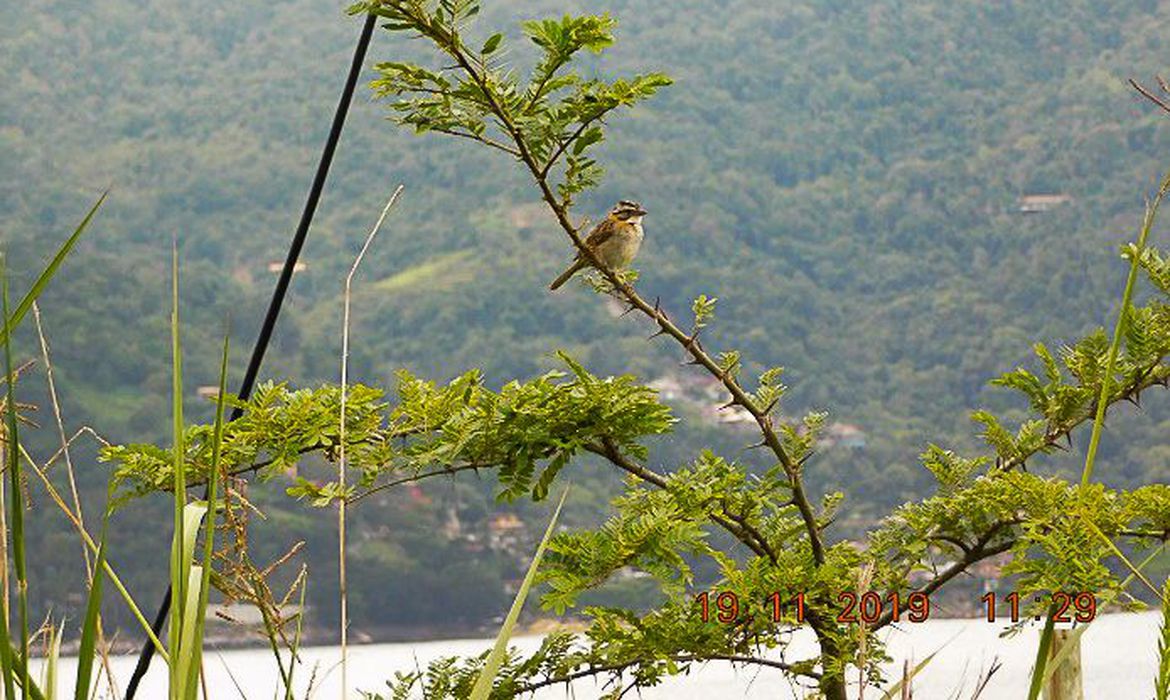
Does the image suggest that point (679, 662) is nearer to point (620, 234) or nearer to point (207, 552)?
point (620, 234)

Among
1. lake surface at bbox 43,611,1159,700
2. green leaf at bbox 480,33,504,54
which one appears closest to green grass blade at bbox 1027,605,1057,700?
lake surface at bbox 43,611,1159,700

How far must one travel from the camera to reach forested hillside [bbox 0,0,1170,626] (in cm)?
1748

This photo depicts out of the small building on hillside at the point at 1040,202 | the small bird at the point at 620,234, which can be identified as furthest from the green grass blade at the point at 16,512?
the small building on hillside at the point at 1040,202

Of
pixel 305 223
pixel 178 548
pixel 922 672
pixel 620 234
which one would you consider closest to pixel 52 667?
pixel 178 548

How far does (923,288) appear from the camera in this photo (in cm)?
1938

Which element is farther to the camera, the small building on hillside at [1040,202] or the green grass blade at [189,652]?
the small building on hillside at [1040,202]

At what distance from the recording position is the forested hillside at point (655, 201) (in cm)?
1748

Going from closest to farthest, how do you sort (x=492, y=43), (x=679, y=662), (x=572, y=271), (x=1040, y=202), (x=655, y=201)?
(x=492, y=43) → (x=679, y=662) → (x=572, y=271) → (x=655, y=201) → (x=1040, y=202)

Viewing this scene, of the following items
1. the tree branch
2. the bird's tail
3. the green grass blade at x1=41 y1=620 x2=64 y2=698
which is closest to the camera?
the green grass blade at x1=41 y1=620 x2=64 y2=698

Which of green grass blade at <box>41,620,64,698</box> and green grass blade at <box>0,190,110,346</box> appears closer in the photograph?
green grass blade at <box>0,190,110,346</box>

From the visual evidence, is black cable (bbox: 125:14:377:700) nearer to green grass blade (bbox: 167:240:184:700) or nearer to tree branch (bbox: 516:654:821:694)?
green grass blade (bbox: 167:240:184:700)

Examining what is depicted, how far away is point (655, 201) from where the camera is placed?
21.6m

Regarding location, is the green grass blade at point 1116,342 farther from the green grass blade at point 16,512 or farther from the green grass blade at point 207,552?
the green grass blade at point 16,512

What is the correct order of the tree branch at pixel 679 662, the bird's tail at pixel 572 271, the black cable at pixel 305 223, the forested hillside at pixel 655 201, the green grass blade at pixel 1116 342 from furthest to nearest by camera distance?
the forested hillside at pixel 655 201, the bird's tail at pixel 572 271, the tree branch at pixel 679 662, the black cable at pixel 305 223, the green grass blade at pixel 1116 342
